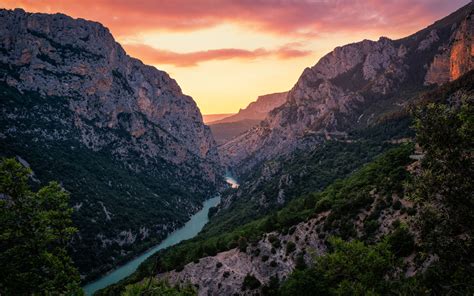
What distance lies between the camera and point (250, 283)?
5319 cm

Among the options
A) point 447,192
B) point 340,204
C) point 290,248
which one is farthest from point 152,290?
point 340,204

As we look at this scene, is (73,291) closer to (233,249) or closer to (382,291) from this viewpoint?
(382,291)

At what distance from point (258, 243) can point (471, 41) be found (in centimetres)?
17891

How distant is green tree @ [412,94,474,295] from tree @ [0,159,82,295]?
18689mm

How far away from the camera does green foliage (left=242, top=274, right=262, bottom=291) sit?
5278 centimetres

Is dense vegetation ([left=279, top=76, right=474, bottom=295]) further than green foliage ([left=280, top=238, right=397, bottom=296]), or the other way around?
green foliage ([left=280, top=238, right=397, bottom=296])

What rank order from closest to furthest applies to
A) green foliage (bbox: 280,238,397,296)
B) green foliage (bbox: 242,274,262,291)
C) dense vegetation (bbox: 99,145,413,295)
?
green foliage (bbox: 280,238,397,296), green foliage (bbox: 242,274,262,291), dense vegetation (bbox: 99,145,413,295)

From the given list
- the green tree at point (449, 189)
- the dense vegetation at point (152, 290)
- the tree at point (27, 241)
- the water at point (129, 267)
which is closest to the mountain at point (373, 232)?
the green tree at point (449, 189)

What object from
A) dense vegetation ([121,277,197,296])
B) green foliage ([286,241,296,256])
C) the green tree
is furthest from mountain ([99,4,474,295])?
dense vegetation ([121,277,197,296])

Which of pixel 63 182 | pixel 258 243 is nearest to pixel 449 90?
pixel 258 243

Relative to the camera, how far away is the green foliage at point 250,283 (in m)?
52.8

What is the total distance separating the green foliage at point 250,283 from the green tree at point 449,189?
124ft

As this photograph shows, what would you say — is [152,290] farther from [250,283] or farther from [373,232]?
[250,283]

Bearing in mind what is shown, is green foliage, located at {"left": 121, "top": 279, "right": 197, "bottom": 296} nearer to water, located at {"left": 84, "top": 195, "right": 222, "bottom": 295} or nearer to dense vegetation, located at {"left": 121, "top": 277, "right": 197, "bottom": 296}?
dense vegetation, located at {"left": 121, "top": 277, "right": 197, "bottom": 296}
